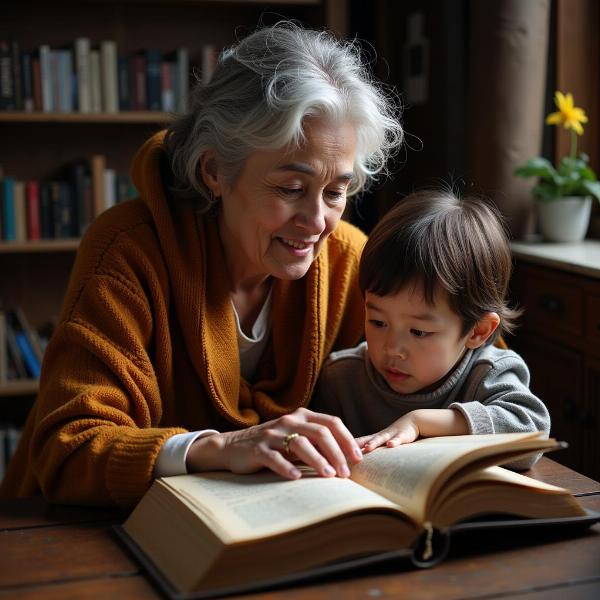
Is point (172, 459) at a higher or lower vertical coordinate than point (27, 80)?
lower

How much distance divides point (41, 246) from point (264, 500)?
243cm

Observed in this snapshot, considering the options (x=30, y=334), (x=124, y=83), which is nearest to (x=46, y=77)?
(x=124, y=83)

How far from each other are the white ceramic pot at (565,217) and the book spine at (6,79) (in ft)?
5.93


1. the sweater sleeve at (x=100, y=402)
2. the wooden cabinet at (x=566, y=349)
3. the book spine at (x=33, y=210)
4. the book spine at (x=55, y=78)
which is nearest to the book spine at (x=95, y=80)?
the book spine at (x=55, y=78)

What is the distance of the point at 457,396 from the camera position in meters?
1.50

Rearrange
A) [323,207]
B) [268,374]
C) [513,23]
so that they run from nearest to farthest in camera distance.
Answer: [323,207] → [268,374] → [513,23]

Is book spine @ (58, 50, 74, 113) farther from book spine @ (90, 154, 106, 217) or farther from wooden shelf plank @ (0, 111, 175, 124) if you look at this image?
book spine @ (90, 154, 106, 217)

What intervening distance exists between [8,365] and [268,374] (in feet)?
6.27

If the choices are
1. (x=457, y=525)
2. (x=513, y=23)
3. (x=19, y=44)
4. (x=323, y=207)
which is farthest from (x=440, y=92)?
(x=457, y=525)

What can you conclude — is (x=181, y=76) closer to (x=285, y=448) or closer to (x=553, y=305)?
(x=553, y=305)

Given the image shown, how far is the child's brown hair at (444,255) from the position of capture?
1444 mm

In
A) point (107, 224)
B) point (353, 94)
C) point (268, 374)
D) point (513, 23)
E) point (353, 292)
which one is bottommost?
point (268, 374)

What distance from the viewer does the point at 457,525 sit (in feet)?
3.34

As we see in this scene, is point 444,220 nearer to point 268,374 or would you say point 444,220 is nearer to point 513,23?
point 268,374
